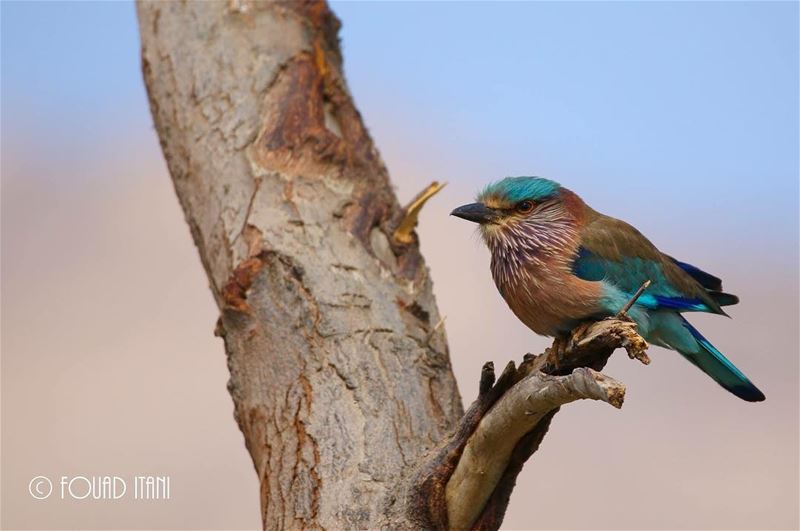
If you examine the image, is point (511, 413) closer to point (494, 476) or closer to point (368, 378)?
point (494, 476)

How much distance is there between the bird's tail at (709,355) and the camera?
4242 millimetres

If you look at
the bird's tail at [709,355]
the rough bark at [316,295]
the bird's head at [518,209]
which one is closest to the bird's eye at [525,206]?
the bird's head at [518,209]

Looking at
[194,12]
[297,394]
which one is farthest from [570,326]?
[194,12]

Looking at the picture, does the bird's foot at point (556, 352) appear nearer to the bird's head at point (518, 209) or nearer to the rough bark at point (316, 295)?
the rough bark at point (316, 295)

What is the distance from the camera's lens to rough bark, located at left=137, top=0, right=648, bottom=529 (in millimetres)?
3531

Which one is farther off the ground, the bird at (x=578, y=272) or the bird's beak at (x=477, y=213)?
the bird's beak at (x=477, y=213)

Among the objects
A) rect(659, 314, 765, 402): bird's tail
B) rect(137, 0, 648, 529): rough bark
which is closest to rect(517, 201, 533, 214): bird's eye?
rect(137, 0, 648, 529): rough bark

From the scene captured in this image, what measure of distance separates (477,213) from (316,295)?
28.5 inches

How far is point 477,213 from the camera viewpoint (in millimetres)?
4293

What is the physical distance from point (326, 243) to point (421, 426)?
981mm

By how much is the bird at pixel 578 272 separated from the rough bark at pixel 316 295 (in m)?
0.42

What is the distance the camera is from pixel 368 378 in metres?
4.04

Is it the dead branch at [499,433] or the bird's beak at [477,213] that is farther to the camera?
the bird's beak at [477,213]

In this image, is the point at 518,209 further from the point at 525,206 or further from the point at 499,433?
the point at 499,433
